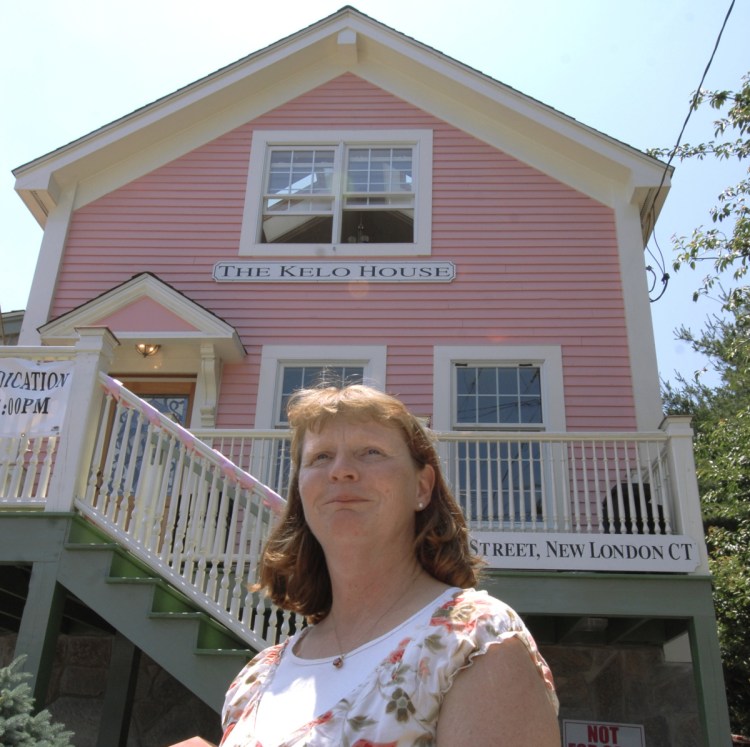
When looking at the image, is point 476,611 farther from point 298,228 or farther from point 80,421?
point 298,228

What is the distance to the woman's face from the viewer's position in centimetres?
177

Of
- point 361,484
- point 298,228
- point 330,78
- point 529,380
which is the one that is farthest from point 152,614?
point 330,78

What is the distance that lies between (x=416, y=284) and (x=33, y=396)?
4.36 metres

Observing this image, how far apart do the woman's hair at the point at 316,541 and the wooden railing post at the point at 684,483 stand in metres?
4.31

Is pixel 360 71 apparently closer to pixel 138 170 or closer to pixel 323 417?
pixel 138 170

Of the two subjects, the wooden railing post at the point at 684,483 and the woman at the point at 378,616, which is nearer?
the woman at the point at 378,616

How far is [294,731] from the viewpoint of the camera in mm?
1475

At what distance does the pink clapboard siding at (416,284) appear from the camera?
8203 millimetres

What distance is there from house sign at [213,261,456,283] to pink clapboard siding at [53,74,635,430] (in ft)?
0.30

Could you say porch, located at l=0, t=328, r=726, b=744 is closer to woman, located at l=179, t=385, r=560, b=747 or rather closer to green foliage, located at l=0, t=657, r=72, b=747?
green foliage, located at l=0, t=657, r=72, b=747

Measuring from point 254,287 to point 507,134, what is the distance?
3555 mm

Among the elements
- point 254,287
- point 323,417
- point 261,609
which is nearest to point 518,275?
point 254,287

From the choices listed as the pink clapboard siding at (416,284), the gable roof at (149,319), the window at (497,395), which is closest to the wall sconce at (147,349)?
the gable roof at (149,319)

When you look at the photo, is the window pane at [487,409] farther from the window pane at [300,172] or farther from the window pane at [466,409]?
the window pane at [300,172]
